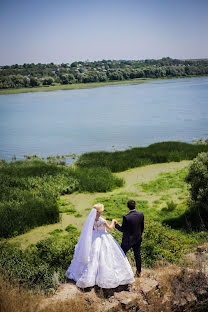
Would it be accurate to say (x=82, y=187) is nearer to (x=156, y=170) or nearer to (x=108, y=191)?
(x=108, y=191)

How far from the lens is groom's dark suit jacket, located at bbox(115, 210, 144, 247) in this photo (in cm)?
768

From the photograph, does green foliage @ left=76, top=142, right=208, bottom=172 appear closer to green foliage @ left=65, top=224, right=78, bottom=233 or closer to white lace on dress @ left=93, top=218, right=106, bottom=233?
green foliage @ left=65, top=224, right=78, bottom=233

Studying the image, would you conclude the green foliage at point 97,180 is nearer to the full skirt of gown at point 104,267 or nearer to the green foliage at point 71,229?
the green foliage at point 71,229

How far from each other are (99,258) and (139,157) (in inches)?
779

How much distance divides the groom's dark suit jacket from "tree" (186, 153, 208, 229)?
22.4ft

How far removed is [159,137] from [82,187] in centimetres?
2266

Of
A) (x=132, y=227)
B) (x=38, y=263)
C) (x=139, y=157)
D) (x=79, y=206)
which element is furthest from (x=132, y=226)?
(x=139, y=157)

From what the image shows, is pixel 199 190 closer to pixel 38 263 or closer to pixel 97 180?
pixel 38 263

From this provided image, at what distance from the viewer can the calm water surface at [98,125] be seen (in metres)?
38.8

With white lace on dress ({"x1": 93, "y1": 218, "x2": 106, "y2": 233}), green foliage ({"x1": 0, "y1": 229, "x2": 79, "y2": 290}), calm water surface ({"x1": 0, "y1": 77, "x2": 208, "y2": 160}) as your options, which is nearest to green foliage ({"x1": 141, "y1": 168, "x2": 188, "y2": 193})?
green foliage ({"x1": 0, "y1": 229, "x2": 79, "y2": 290})

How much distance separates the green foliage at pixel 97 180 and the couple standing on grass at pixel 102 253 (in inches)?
473

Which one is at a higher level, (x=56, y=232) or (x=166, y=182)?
(x=166, y=182)

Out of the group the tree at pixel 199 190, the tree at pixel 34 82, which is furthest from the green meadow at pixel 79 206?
the tree at pixel 34 82

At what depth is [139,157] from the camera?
88.8ft
